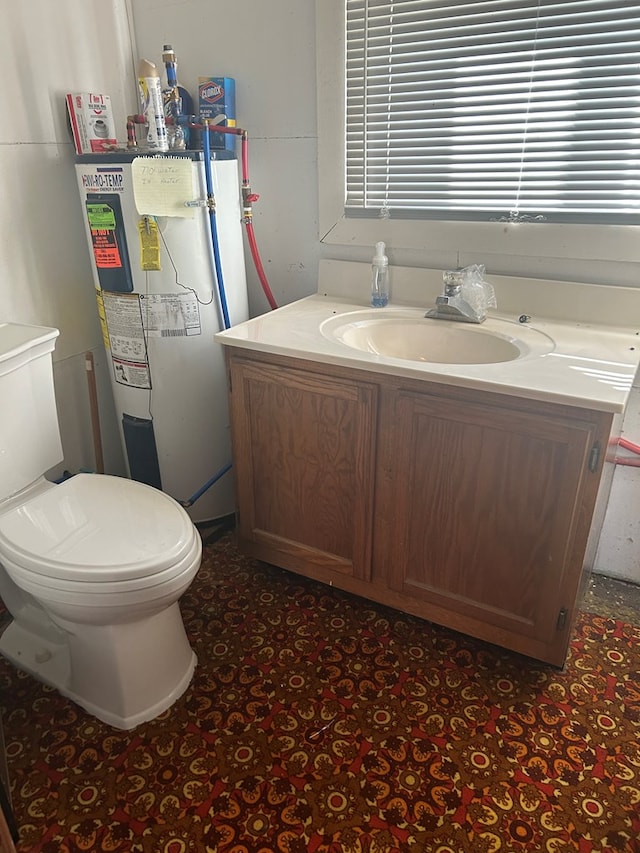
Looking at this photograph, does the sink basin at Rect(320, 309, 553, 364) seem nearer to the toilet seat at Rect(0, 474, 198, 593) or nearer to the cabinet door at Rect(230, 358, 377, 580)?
the cabinet door at Rect(230, 358, 377, 580)

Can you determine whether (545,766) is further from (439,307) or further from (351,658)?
(439,307)

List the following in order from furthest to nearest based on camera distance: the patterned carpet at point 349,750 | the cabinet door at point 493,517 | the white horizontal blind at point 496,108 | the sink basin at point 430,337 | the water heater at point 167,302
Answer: the water heater at point 167,302
the sink basin at point 430,337
the white horizontal blind at point 496,108
the cabinet door at point 493,517
the patterned carpet at point 349,750

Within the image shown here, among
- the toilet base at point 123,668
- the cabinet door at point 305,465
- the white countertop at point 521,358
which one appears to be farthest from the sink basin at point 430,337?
the toilet base at point 123,668

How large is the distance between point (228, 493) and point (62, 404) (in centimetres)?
65

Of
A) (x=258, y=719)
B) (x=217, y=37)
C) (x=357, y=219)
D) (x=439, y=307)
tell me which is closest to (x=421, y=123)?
(x=357, y=219)

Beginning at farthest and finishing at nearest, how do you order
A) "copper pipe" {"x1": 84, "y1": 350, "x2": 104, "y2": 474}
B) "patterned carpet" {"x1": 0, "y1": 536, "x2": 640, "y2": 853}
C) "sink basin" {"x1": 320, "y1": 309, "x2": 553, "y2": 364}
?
"copper pipe" {"x1": 84, "y1": 350, "x2": 104, "y2": 474}, "sink basin" {"x1": 320, "y1": 309, "x2": 553, "y2": 364}, "patterned carpet" {"x1": 0, "y1": 536, "x2": 640, "y2": 853}

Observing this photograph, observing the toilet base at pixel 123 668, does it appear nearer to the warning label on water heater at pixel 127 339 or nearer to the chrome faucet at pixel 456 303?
the warning label on water heater at pixel 127 339

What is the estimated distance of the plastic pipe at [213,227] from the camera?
1.72 m

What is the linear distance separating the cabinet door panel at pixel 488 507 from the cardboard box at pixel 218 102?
1.06 meters

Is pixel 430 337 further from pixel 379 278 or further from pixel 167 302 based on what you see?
pixel 167 302

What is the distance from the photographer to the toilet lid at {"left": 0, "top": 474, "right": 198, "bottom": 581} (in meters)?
1.30

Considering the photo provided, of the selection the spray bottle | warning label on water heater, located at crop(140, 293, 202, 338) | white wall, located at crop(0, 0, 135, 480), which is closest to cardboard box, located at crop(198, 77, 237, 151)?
the spray bottle

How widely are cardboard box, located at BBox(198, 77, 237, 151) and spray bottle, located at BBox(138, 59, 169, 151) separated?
0.73 feet

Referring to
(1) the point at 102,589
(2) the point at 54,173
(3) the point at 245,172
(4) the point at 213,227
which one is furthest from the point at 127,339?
(1) the point at 102,589
